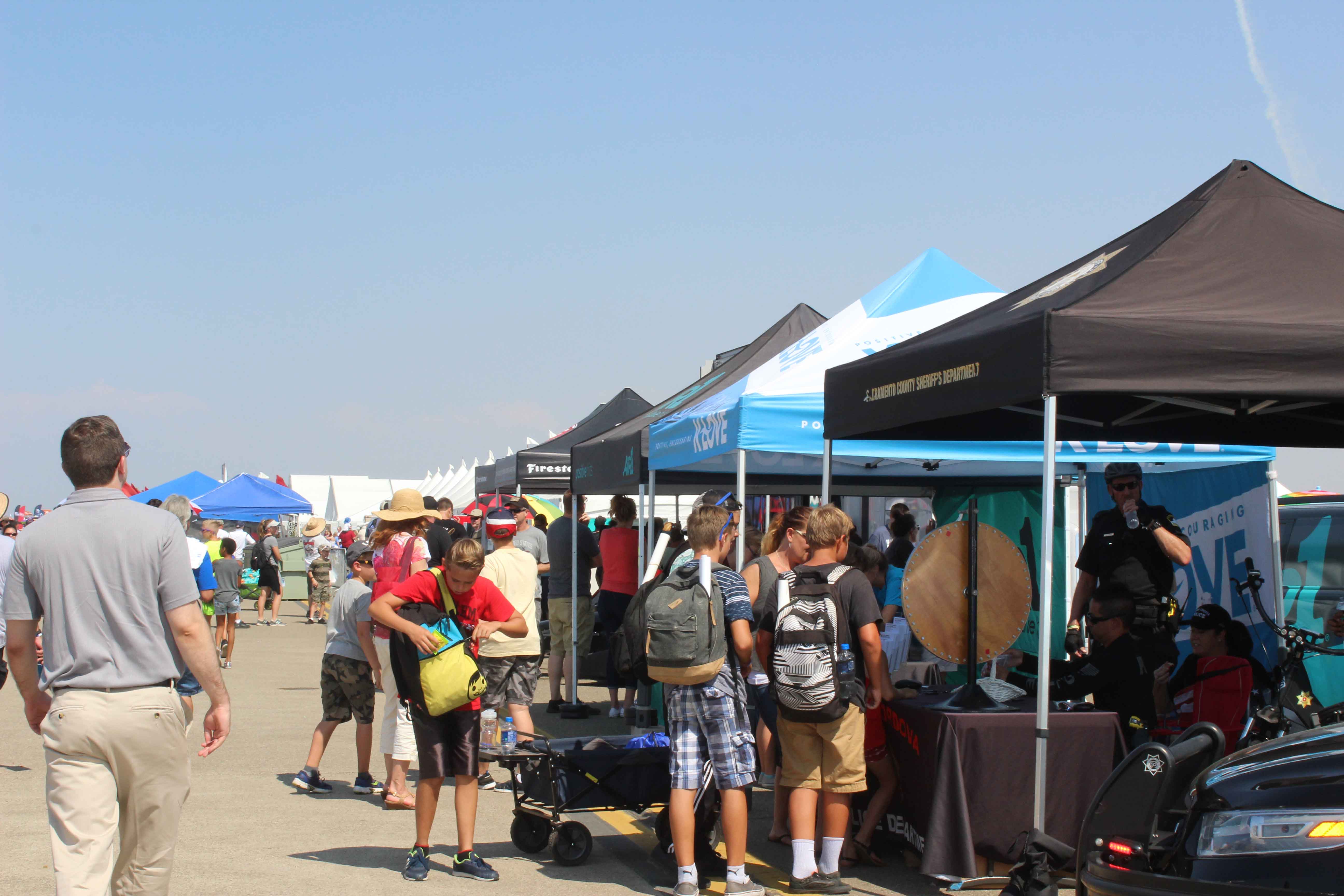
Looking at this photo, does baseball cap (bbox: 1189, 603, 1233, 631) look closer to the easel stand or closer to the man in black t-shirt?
the easel stand

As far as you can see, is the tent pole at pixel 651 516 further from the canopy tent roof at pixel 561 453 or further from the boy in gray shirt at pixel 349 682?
the canopy tent roof at pixel 561 453

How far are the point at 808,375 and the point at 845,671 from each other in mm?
3247

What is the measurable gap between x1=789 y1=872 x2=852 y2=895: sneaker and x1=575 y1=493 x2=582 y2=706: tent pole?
5.83m

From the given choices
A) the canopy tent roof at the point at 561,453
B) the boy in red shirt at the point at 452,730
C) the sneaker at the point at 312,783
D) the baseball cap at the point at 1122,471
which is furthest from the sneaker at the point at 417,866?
the canopy tent roof at the point at 561,453

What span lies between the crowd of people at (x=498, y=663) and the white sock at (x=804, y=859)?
0.01 meters

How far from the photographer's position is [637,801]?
6000 millimetres

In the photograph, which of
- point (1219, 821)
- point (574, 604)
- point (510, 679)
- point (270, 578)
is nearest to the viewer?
point (1219, 821)

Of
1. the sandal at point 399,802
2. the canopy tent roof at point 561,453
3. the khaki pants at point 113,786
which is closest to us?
the khaki pants at point 113,786

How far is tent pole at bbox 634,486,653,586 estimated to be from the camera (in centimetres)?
1018

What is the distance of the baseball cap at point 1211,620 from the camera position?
19.9 feet

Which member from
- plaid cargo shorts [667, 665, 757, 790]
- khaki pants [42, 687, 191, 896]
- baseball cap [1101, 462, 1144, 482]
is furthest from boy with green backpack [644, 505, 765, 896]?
baseball cap [1101, 462, 1144, 482]

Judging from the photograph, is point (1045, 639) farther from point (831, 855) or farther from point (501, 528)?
point (501, 528)

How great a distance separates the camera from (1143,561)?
20.7ft

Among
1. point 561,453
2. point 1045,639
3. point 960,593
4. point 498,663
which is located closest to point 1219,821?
point 1045,639
